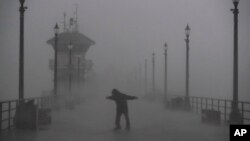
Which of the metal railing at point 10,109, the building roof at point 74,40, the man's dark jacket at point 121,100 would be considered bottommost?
the metal railing at point 10,109

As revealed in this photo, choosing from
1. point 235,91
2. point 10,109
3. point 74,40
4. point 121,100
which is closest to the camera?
point 10,109

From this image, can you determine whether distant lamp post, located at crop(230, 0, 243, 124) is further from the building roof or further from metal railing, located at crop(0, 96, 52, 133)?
the building roof

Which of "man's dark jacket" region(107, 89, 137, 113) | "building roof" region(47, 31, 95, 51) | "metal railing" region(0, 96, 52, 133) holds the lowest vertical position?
"metal railing" region(0, 96, 52, 133)

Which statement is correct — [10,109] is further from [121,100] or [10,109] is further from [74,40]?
[74,40]

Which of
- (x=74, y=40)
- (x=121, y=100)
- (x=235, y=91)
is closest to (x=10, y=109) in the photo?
(x=121, y=100)

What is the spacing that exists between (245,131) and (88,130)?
896 cm

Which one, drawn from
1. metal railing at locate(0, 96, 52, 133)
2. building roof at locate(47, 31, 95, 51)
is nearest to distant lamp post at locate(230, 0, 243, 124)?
metal railing at locate(0, 96, 52, 133)

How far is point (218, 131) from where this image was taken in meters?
17.0

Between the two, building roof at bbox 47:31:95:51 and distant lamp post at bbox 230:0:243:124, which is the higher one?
building roof at bbox 47:31:95:51

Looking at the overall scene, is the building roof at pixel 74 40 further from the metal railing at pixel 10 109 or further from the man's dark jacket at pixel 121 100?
the man's dark jacket at pixel 121 100

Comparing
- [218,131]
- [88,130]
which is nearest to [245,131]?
[218,131]

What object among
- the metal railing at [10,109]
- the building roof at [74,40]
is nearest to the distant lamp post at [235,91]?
the metal railing at [10,109]

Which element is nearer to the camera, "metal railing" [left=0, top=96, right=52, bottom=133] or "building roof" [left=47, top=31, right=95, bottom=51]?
"metal railing" [left=0, top=96, right=52, bottom=133]

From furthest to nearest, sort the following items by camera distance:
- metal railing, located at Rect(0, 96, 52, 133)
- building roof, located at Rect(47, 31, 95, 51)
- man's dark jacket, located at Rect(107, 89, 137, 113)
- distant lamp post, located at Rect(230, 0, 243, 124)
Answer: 1. building roof, located at Rect(47, 31, 95, 51)
2. distant lamp post, located at Rect(230, 0, 243, 124)
3. man's dark jacket, located at Rect(107, 89, 137, 113)
4. metal railing, located at Rect(0, 96, 52, 133)
